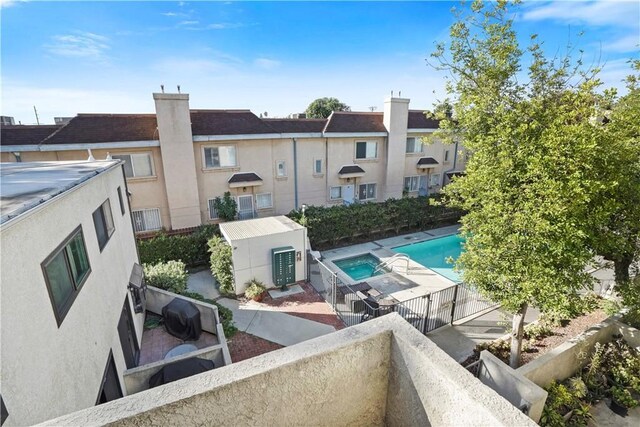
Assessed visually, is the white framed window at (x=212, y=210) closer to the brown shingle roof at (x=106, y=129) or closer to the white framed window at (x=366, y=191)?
the brown shingle roof at (x=106, y=129)

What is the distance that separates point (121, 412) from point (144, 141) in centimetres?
1743

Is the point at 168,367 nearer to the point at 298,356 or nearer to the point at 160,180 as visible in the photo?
the point at 298,356

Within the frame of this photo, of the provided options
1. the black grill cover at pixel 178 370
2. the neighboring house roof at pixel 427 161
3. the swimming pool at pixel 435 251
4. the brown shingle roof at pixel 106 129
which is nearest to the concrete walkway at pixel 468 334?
the swimming pool at pixel 435 251

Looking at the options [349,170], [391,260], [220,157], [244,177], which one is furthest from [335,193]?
[220,157]

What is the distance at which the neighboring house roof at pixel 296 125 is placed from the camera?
20.8m

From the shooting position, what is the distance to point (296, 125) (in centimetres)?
2159

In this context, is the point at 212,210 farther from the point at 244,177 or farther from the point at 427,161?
the point at 427,161

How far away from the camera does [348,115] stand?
2311 cm

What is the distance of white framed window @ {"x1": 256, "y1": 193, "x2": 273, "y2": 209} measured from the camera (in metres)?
20.5

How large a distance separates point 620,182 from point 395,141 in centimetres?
1730

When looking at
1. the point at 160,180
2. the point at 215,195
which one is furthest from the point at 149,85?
the point at 215,195

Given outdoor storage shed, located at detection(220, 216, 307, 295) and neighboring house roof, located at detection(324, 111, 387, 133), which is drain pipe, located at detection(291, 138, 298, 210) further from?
outdoor storage shed, located at detection(220, 216, 307, 295)

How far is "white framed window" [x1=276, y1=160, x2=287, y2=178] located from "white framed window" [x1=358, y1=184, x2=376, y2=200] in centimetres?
646

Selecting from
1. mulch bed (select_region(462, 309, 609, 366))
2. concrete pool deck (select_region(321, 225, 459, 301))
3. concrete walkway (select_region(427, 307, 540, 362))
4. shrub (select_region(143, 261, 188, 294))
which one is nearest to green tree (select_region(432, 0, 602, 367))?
mulch bed (select_region(462, 309, 609, 366))
